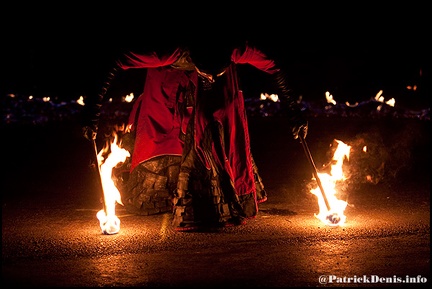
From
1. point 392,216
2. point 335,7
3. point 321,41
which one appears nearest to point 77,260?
point 392,216

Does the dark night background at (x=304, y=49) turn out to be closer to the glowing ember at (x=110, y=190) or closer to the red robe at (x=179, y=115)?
the red robe at (x=179, y=115)

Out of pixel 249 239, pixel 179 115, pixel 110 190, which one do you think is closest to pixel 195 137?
pixel 179 115

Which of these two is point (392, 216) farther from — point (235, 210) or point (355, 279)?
point (355, 279)

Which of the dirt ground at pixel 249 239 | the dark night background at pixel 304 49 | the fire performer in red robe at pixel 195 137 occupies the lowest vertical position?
the dirt ground at pixel 249 239

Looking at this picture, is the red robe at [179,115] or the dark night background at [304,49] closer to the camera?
the red robe at [179,115]

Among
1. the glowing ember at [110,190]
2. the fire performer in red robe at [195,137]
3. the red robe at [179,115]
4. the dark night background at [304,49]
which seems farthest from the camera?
the dark night background at [304,49]

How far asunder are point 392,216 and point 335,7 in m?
11.5

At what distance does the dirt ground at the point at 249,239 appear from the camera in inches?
222

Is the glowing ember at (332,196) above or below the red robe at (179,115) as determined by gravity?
below

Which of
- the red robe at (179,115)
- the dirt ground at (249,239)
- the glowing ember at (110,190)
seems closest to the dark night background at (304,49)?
the dirt ground at (249,239)

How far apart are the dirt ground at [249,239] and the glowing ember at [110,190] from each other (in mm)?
154

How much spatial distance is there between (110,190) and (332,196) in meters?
2.68

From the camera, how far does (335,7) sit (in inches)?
725

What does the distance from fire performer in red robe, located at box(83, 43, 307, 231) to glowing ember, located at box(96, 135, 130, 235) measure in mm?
220
